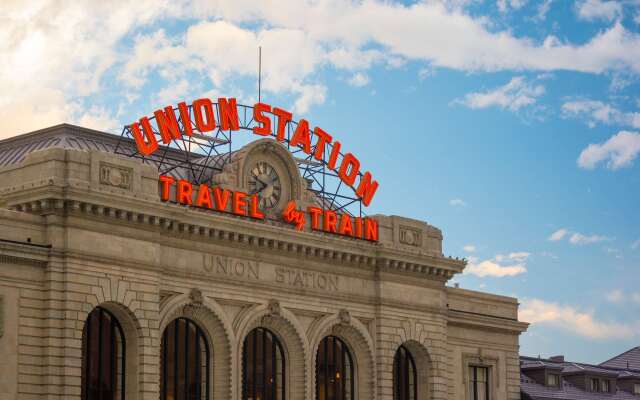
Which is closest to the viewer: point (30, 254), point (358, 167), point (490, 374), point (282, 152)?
point (30, 254)

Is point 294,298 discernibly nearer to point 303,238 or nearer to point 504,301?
point 303,238

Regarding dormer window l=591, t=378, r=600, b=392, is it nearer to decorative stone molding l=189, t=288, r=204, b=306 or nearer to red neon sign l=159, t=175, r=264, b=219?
red neon sign l=159, t=175, r=264, b=219

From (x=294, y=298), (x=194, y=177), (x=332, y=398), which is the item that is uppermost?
(x=194, y=177)

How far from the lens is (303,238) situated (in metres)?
77.2

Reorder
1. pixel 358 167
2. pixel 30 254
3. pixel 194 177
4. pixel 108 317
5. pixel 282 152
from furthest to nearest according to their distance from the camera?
pixel 358 167
pixel 282 152
pixel 194 177
pixel 108 317
pixel 30 254

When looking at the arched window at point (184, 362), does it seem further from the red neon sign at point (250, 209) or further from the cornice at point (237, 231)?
the red neon sign at point (250, 209)

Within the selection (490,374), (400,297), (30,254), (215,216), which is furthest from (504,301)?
(30,254)

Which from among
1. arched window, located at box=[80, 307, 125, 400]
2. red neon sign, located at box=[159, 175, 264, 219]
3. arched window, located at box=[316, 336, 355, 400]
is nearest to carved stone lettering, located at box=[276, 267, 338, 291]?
arched window, located at box=[316, 336, 355, 400]

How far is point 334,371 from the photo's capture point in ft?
267

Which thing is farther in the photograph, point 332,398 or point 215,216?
point 332,398

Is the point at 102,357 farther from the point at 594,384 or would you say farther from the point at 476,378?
the point at 594,384

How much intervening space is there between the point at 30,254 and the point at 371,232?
25.1 m

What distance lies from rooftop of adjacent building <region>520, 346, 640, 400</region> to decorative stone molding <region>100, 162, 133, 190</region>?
4342 cm

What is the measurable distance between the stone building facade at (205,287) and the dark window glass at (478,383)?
19.0 inches
